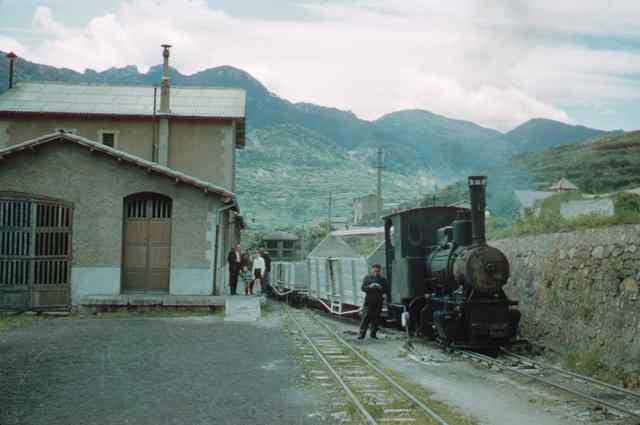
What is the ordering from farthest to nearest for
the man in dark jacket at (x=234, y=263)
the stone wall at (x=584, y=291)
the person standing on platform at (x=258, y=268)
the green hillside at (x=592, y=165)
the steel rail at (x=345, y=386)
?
1. the green hillside at (x=592, y=165)
2. the person standing on platform at (x=258, y=268)
3. the man in dark jacket at (x=234, y=263)
4. the stone wall at (x=584, y=291)
5. the steel rail at (x=345, y=386)

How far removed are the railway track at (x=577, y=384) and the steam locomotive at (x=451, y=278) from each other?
1.75 ft

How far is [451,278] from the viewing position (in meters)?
12.8

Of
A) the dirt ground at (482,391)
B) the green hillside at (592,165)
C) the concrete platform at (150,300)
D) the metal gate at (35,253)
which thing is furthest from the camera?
the green hillside at (592,165)

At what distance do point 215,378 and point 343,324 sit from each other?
9628mm

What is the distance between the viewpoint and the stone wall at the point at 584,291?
10.4 metres

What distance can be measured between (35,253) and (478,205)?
12.0 metres

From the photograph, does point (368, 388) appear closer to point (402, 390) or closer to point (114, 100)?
point (402, 390)

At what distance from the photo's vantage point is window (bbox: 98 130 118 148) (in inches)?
1041

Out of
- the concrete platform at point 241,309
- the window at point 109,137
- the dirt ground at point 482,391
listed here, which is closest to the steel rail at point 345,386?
the dirt ground at point 482,391

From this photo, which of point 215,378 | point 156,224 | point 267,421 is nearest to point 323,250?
point 156,224

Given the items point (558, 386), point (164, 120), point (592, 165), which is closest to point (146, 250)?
point (164, 120)

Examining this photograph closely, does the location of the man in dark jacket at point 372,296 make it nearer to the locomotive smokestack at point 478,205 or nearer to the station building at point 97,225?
the locomotive smokestack at point 478,205

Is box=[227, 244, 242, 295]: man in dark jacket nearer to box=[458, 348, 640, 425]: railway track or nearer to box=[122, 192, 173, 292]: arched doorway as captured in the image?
box=[122, 192, 173, 292]: arched doorway

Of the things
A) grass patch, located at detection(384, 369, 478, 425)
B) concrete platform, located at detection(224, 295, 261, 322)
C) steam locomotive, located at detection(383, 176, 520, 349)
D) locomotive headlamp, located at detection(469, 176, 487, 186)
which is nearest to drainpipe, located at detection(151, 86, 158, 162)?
concrete platform, located at detection(224, 295, 261, 322)
